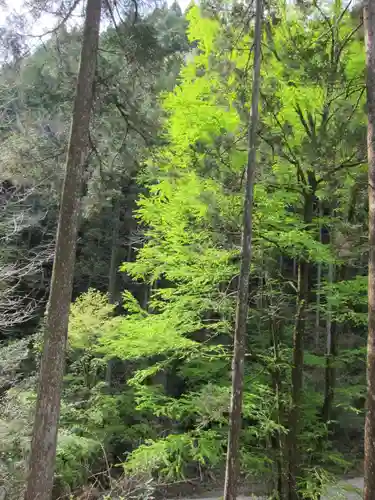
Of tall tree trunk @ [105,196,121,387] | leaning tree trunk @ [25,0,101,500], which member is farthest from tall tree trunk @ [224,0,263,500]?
tall tree trunk @ [105,196,121,387]

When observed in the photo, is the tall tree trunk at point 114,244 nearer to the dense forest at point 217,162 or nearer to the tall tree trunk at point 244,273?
the dense forest at point 217,162

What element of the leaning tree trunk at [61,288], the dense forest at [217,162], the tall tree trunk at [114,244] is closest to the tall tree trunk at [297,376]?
the dense forest at [217,162]

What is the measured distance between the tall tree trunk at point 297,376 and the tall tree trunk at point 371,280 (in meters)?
1.99

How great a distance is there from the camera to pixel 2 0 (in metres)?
5.31

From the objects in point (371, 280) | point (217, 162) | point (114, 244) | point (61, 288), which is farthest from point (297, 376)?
point (114, 244)

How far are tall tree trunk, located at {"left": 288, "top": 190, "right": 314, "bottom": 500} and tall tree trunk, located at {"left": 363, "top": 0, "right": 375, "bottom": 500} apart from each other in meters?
1.99

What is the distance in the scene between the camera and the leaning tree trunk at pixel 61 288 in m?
4.63

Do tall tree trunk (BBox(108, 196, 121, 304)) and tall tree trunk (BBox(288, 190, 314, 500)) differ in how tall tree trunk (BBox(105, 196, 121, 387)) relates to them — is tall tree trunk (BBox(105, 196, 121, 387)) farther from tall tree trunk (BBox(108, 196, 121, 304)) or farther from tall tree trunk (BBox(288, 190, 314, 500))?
tall tree trunk (BBox(288, 190, 314, 500))

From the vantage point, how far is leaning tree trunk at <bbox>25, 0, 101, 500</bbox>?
4629mm

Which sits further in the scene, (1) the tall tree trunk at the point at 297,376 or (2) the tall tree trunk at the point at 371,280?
(1) the tall tree trunk at the point at 297,376

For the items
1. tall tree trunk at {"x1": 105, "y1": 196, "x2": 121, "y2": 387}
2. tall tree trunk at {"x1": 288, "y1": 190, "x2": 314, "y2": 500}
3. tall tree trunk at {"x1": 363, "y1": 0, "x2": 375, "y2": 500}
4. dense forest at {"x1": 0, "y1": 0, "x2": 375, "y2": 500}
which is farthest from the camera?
tall tree trunk at {"x1": 105, "y1": 196, "x2": 121, "y2": 387}

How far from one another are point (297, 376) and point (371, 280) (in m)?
2.72

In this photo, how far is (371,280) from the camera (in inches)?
181

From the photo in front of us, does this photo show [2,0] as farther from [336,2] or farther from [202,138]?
[336,2]
